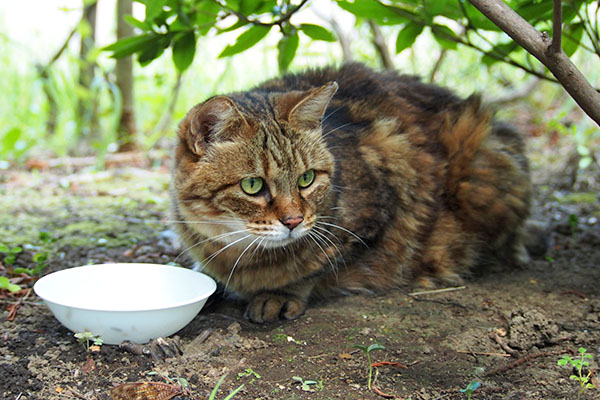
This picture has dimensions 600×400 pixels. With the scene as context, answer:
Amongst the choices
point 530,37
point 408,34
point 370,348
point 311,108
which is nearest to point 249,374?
point 370,348

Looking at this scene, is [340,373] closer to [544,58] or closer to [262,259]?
[262,259]

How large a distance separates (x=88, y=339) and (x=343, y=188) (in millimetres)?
1189

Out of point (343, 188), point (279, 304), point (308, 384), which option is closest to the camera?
point (308, 384)

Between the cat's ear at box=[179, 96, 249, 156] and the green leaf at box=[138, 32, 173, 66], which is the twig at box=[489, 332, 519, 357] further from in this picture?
the green leaf at box=[138, 32, 173, 66]

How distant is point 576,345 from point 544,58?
1.04 m

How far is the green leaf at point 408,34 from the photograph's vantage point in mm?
2443

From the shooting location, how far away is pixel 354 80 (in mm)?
2814

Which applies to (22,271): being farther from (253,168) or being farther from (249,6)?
(249,6)

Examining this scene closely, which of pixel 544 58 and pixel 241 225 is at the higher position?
pixel 544 58

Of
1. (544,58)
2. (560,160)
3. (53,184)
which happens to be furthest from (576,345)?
(53,184)

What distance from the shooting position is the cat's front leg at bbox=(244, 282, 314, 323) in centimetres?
222


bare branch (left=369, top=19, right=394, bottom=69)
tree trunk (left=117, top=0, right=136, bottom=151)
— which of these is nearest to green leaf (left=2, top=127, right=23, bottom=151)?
tree trunk (left=117, top=0, right=136, bottom=151)

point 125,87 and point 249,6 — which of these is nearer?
point 249,6

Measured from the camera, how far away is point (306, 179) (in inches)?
85.7
